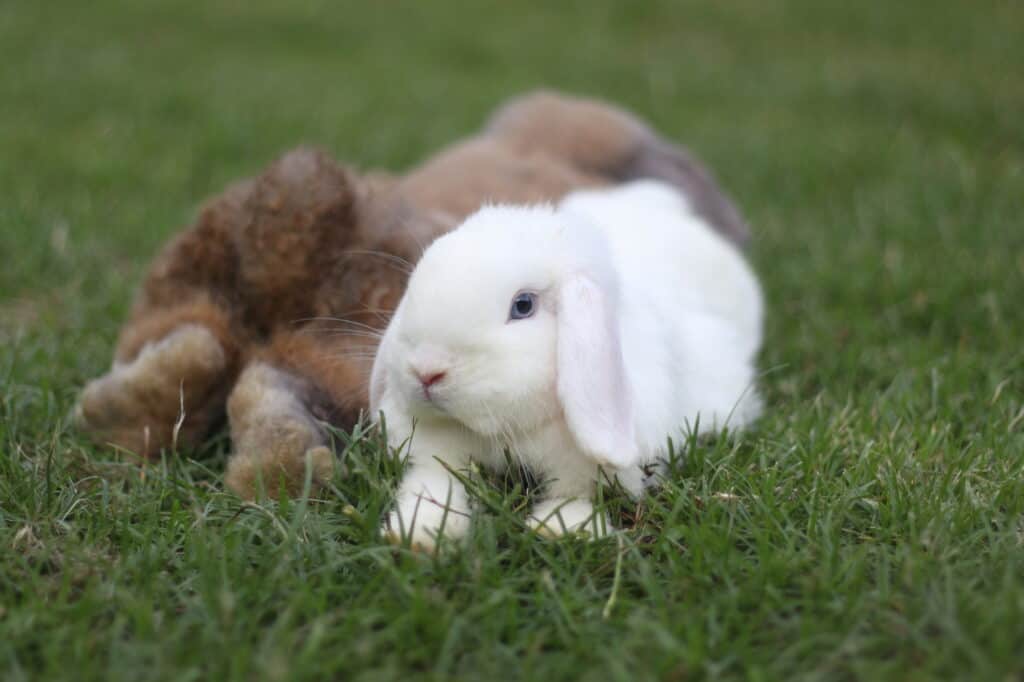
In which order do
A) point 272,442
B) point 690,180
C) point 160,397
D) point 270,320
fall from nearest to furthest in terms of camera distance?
1. point 272,442
2. point 160,397
3. point 270,320
4. point 690,180

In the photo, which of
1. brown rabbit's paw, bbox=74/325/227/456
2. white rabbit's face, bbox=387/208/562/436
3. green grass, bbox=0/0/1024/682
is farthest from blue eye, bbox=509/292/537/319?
brown rabbit's paw, bbox=74/325/227/456

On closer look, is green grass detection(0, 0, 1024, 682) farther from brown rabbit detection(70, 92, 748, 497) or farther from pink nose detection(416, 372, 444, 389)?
pink nose detection(416, 372, 444, 389)

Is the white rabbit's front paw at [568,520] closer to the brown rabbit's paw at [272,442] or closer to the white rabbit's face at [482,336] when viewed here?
the white rabbit's face at [482,336]

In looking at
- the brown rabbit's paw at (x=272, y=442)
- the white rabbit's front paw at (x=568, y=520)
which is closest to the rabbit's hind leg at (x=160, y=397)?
the brown rabbit's paw at (x=272, y=442)

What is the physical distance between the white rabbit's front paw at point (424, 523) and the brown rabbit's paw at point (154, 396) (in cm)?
83

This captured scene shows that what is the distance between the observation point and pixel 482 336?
196 cm

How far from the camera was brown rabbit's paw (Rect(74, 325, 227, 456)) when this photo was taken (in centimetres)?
265

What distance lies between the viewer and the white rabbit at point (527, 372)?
6.46 ft

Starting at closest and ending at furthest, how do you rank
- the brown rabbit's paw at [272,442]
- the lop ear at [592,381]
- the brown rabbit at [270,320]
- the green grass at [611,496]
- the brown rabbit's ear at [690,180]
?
the green grass at [611,496]
the lop ear at [592,381]
the brown rabbit's paw at [272,442]
the brown rabbit at [270,320]
the brown rabbit's ear at [690,180]

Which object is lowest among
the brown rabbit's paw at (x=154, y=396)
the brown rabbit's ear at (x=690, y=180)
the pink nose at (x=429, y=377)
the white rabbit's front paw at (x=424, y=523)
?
the white rabbit's front paw at (x=424, y=523)

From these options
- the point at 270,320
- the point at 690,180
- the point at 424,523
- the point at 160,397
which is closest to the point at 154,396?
the point at 160,397

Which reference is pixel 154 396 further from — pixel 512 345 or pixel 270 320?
pixel 512 345

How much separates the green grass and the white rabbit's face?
0.78 ft

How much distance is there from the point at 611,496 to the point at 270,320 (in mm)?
1203
